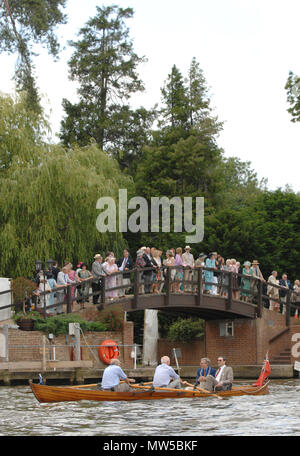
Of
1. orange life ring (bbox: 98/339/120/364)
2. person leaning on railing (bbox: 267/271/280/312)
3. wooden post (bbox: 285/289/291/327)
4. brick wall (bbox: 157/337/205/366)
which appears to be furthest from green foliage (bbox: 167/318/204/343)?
orange life ring (bbox: 98/339/120/364)

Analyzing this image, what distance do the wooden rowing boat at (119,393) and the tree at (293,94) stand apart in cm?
1823

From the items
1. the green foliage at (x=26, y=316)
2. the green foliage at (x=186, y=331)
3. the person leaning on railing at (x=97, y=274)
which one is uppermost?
the person leaning on railing at (x=97, y=274)

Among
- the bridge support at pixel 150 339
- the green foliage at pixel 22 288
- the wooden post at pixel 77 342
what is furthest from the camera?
the bridge support at pixel 150 339

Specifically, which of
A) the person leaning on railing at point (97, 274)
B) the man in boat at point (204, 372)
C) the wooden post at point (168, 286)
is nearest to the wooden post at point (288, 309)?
the wooden post at point (168, 286)

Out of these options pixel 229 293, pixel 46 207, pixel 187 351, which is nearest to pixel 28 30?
pixel 46 207

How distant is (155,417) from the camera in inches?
797

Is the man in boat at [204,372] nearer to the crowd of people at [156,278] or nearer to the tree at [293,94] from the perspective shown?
the crowd of people at [156,278]

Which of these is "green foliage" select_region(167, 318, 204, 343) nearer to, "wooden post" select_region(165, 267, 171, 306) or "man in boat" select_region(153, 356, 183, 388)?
"wooden post" select_region(165, 267, 171, 306)

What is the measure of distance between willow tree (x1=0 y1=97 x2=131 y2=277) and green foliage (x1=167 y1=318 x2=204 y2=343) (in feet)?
15.0

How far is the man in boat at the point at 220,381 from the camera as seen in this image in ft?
78.5
